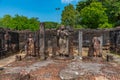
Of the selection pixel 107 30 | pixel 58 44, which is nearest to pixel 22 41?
pixel 107 30

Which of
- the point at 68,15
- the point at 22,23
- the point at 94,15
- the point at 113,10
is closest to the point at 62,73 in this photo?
the point at 94,15

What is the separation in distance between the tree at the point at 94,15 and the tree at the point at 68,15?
7.07 m

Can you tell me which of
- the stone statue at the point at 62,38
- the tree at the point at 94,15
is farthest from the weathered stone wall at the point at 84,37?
the tree at the point at 94,15

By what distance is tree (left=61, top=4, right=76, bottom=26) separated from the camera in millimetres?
48441

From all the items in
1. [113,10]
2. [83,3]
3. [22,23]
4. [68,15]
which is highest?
[83,3]

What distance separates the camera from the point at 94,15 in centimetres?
3862

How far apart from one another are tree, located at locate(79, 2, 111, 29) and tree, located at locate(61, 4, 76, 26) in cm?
707

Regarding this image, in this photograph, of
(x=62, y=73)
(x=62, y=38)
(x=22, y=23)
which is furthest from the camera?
(x=22, y=23)

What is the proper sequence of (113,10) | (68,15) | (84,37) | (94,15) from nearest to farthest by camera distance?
(84,37)
(94,15)
(113,10)
(68,15)

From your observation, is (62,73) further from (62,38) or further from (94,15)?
(94,15)

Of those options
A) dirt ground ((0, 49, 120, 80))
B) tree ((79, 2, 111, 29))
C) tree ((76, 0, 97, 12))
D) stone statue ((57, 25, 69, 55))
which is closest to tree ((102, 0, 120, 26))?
tree ((79, 2, 111, 29))

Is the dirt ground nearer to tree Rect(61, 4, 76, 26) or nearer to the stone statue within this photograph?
the stone statue

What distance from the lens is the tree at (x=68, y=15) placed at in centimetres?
4844

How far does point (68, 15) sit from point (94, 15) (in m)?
13.1
